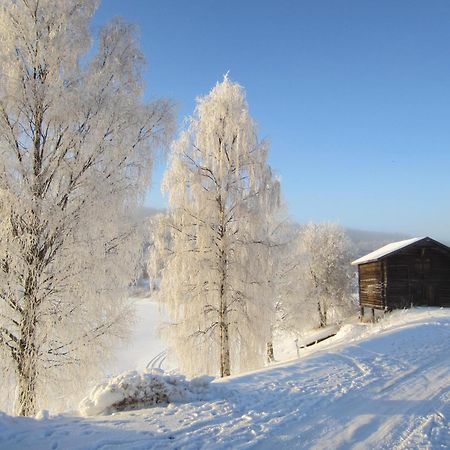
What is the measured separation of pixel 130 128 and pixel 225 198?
17.7 feet

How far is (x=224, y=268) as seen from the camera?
1250 cm

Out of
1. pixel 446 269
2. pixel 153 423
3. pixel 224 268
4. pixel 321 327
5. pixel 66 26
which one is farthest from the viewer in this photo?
pixel 321 327

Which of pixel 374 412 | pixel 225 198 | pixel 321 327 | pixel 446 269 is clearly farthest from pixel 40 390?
pixel 321 327

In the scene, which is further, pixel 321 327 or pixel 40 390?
pixel 321 327

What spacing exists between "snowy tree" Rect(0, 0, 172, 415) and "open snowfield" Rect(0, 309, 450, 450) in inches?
70.3

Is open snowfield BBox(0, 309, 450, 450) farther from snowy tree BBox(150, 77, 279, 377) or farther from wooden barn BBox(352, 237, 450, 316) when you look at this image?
wooden barn BBox(352, 237, 450, 316)

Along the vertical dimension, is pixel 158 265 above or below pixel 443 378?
above

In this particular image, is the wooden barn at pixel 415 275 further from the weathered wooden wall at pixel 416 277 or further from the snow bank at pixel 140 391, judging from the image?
the snow bank at pixel 140 391

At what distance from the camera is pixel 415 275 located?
2652 cm

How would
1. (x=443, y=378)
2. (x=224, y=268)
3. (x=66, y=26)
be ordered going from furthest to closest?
(x=224, y=268), (x=443, y=378), (x=66, y=26)

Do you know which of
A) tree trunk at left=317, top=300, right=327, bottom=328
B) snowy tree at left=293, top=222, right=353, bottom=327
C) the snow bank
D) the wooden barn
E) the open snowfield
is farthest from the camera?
snowy tree at left=293, top=222, right=353, bottom=327

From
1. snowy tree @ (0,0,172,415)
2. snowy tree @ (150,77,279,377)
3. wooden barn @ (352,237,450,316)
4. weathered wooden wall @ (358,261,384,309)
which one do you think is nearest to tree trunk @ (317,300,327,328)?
weathered wooden wall @ (358,261,384,309)

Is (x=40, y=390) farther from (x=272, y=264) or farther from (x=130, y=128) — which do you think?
(x=272, y=264)

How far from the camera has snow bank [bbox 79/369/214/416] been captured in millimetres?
5926
